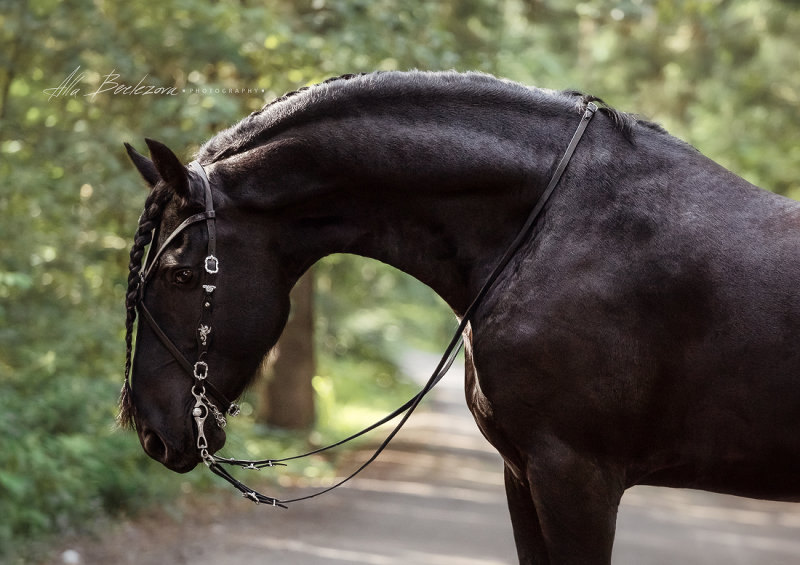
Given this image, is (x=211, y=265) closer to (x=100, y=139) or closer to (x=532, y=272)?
(x=532, y=272)

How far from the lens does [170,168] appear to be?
2.96 m

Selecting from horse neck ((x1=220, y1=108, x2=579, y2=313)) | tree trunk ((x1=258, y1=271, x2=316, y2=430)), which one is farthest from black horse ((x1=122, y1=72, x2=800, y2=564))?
tree trunk ((x1=258, y1=271, x2=316, y2=430))

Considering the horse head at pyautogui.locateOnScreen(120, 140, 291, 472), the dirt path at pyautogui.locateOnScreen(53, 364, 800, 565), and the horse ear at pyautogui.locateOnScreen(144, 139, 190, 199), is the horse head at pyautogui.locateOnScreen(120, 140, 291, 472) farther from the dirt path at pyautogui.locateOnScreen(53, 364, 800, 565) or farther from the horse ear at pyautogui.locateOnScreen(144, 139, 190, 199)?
the dirt path at pyautogui.locateOnScreen(53, 364, 800, 565)

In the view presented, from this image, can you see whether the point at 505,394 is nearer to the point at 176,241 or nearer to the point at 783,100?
the point at 176,241

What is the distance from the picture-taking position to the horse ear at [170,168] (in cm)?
293

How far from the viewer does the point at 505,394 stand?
2783mm

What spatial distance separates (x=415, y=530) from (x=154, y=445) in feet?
18.7

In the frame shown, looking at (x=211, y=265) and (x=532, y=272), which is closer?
(x=532, y=272)

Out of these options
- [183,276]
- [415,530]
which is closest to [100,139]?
[415,530]

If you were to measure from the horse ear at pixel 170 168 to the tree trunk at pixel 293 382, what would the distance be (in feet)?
32.5

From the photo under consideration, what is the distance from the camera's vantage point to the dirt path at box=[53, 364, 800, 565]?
7.17 m

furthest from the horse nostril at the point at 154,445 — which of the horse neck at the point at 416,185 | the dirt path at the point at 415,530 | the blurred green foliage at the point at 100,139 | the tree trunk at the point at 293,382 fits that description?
the tree trunk at the point at 293,382

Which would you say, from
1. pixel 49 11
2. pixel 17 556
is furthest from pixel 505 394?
pixel 49 11

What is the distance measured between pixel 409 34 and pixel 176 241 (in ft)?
18.8
